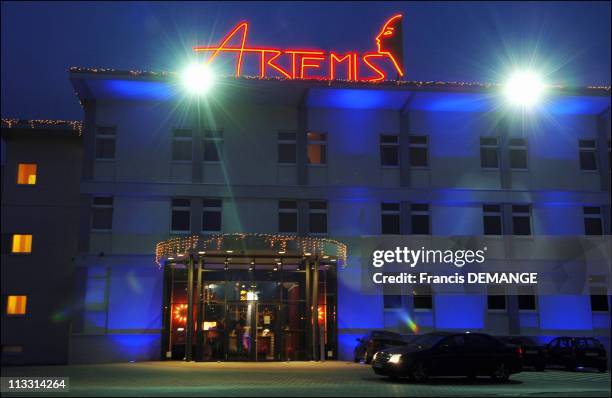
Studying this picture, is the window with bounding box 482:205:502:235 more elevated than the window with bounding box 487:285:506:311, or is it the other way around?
the window with bounding box 482:205:502:235

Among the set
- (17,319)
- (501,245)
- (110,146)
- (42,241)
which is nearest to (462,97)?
(501,245)

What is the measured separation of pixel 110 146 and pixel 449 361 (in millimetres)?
18365

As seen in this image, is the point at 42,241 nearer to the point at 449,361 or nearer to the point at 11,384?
the point at 11,384

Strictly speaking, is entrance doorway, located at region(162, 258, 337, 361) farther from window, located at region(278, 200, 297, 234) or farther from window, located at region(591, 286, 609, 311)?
window, located at region(591, 286, 609, 311)

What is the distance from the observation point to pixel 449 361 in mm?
18766

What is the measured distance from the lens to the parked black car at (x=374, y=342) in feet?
88.7

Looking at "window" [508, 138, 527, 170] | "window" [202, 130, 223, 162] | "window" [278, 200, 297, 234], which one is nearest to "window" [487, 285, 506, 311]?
"window" [508, 138, 527, 170]

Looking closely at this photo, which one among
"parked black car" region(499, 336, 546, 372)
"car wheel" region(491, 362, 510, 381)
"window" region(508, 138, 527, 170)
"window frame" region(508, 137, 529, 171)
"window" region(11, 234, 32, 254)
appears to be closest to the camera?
"car wheel" region(491, 362, 510, 381)

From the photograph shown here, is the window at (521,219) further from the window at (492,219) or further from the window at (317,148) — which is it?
the window at (317,148)

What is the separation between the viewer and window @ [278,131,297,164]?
3159 cm

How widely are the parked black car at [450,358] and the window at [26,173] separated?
20.0 m

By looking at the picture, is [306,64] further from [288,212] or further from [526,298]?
[526,298]

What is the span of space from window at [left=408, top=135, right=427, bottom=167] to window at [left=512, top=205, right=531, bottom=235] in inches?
182

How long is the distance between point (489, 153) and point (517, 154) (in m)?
1.29
